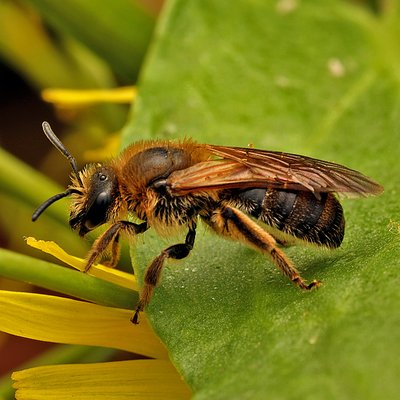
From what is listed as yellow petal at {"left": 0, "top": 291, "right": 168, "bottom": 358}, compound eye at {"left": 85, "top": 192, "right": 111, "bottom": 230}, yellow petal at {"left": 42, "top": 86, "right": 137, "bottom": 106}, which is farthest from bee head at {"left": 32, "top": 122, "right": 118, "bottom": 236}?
yellow petal at {"left": 42, "top": 86, "right": 137, "bottom": 106}

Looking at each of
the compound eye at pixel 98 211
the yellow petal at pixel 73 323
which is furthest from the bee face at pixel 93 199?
the yellow petal at pixel 73 323

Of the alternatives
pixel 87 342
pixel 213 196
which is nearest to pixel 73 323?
pixel 87 342

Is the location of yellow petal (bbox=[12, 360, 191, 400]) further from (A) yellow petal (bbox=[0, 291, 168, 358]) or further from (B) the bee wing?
(B) the bee wing

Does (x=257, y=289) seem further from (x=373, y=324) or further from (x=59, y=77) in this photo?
(x=59, y=77)

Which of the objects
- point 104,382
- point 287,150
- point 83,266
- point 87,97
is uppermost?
point 87,97

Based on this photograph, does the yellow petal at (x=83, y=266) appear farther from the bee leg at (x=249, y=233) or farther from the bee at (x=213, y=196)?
the bee leg at (x=249, y=233)

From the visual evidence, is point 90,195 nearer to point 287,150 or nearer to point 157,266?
point 157,266

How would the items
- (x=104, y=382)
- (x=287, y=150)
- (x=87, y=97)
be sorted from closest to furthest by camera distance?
(x=104, y=382) < (x=287, y=150) < (x=87, y=97)
